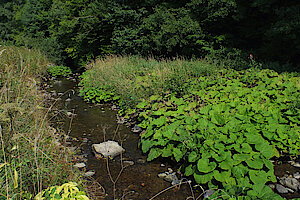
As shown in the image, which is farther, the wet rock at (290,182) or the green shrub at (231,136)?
the wet rock at (290,182)

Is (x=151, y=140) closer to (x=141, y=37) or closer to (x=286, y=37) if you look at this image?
(x=286, y=37)

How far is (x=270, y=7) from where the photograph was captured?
9.70 m

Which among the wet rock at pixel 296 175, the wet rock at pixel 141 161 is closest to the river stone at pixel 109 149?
the wet rock at pixel 141 161

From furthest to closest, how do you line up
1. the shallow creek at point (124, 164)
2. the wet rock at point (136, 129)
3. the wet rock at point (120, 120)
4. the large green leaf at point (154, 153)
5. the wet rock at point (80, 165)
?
1. the wet rock at point (120, 120)
2. the wet rock at point (136, 129)
3. the large green leaf at point (154, 153)
4. the wet rock at point (80, 165)
5. the shallow creek at point (124, 164)

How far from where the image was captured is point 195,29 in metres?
11.0

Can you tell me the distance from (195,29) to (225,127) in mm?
8103

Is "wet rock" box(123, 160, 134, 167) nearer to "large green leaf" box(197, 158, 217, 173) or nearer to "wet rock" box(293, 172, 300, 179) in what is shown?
"large green leaf" box(197, 158, 217, 173)

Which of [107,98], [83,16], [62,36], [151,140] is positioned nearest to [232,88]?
[151,140]

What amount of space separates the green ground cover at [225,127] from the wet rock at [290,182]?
19 centimetres

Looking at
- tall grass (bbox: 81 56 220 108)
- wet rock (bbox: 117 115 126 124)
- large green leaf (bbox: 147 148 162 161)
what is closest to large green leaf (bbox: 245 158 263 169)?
large green leaf (bbox: 147 148 162 161)

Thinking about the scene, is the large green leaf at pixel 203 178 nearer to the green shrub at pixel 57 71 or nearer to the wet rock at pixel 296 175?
the wet rock at pixel 296 175

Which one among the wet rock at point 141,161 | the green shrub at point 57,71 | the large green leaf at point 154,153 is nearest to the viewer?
the large green leaf at point 154,153

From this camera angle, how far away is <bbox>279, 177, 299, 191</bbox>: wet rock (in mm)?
3256

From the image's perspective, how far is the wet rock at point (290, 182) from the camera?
3.26 m
